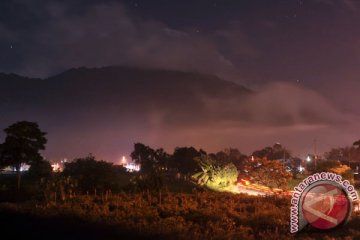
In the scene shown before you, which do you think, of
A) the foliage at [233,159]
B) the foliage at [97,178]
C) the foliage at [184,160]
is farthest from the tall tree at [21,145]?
the foliage at [184,160]

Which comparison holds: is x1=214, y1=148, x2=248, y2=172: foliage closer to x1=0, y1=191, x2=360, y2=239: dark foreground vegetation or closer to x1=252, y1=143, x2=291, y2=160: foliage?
x1=252, y1=143, x2=291, y2=160: foliage

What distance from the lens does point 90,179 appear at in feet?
93.3

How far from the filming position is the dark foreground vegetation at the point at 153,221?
12.5m

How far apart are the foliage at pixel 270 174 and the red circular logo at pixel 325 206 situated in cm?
981

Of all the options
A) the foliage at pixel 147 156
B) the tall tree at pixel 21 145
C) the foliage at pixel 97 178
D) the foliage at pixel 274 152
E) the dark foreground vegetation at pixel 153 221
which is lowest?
the dark foreground vegetation at pixel 153 221

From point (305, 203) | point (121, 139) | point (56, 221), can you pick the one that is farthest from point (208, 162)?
point (121, 139)

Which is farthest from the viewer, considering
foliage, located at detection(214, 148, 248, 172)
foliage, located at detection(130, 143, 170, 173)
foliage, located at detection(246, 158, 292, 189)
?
foliage, located at detection(130, 143, 170, 173)

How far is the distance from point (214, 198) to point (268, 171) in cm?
550

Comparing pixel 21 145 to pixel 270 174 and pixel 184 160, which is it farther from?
pixel 184 160

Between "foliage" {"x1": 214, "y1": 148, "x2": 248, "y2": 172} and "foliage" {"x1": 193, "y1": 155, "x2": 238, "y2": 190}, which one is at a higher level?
"foliage" {"x1": 214, "y1": 148, "x2": 248, "y2": 172}
